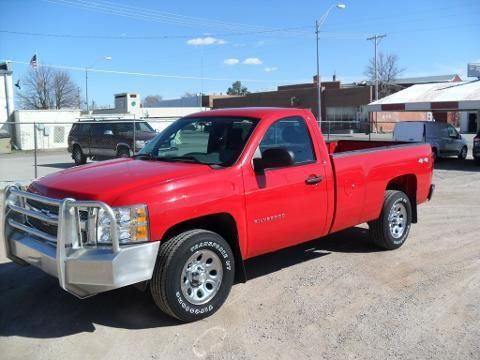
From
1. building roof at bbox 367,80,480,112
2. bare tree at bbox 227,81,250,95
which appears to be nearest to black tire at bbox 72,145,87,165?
building roof at bbox 367,80,480,112

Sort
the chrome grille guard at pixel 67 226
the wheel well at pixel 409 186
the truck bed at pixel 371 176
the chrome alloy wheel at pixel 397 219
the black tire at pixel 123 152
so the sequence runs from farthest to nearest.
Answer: the black tire at pixel 123 152, the wheel well at pixel 409 186, the chrome alloy wheel at pixel 397 219, the truck bed at pixel 371 176, the chrome grille guard at pixel 67 226

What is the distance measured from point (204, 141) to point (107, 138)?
47.0ft

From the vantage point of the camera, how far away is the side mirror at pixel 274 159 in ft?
15.5

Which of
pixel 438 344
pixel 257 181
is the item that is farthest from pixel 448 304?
pixel 257 181

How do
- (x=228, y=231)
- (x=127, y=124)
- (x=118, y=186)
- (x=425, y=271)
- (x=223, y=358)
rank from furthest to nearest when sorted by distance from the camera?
(x=127, y=124), (x=425, y=271), (x=228, y=231), (x=118, y=186), (x=223, y=358)

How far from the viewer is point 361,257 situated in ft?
21.0

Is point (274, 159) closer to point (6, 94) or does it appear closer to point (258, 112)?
point (258, 112)

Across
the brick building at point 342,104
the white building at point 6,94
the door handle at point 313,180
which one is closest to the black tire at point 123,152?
the door handle at point 313,180

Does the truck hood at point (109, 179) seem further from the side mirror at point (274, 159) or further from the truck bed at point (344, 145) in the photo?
the truck bed at point (344, 145)

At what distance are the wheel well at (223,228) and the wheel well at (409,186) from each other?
3101mm

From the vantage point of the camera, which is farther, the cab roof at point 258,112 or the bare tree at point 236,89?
the bare tree at point 236,89

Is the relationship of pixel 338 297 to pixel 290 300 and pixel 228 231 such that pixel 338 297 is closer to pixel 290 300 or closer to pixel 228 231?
pixel 290 300

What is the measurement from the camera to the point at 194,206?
170 inches

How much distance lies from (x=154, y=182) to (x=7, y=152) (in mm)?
28701
